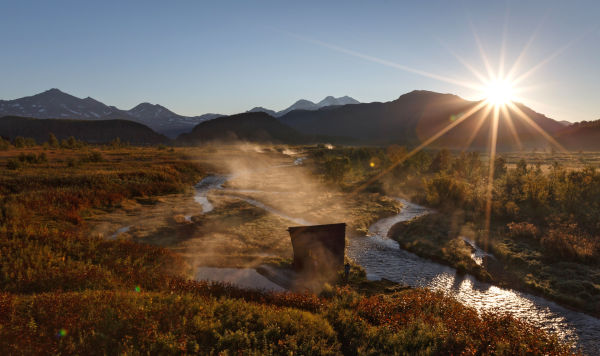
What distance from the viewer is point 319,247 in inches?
627

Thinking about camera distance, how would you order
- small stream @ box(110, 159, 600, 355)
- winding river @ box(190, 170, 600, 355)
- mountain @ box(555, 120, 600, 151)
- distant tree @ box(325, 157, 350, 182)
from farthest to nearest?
mountain @ box(555, 120, 600, 151) → distant tree @ box(325, 157, 350, 182) → small stream @ box(110, 159, 600, 355) → winding river @ box(190, 170, 600, 355)

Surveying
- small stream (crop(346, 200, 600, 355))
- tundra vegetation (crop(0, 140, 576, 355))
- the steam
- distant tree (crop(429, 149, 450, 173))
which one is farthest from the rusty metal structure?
distant tree (crop(429, 149, 450, 173))

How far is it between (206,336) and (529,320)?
43.0ft

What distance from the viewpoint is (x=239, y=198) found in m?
37.5

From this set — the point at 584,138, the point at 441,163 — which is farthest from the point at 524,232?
the point at 584,138

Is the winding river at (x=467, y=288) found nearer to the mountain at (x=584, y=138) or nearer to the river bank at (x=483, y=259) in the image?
the river bank at (x=483, y=259)

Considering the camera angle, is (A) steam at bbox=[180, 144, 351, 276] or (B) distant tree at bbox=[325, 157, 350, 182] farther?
(B) distant tree at bbox=[325, 157, 350, 182]

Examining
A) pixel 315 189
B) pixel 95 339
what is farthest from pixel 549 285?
pixel 315 189

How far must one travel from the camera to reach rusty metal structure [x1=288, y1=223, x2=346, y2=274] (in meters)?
15.8

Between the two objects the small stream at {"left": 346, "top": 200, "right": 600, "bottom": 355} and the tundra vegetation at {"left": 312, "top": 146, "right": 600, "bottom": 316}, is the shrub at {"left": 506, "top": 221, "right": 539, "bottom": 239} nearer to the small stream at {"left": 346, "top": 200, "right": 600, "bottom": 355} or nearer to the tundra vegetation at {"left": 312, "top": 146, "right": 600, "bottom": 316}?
Answer: the tundra vegetation at {"left": 312, "top": 146, "right": 600, "bottom": 316}

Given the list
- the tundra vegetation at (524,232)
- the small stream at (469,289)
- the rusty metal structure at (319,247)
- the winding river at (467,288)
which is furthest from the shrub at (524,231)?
the rusty metal structure at (319,247)

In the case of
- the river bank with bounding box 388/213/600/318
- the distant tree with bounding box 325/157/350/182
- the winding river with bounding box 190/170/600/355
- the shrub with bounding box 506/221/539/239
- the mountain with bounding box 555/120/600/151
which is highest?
the mountain with bounding box 555/120/600/151

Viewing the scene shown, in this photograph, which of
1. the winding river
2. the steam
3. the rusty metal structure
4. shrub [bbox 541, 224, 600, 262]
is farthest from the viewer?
the steam

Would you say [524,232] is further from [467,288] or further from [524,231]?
[467,288]
